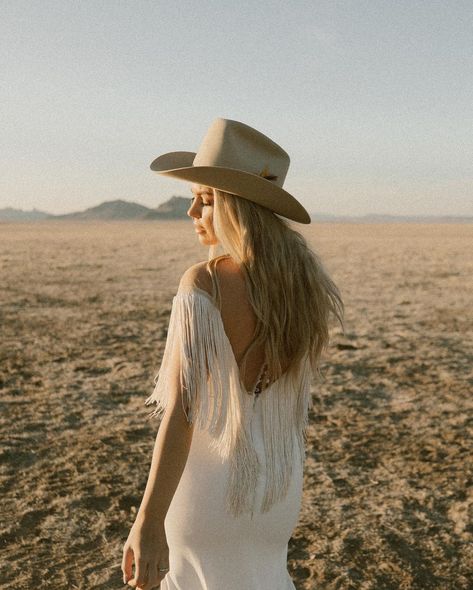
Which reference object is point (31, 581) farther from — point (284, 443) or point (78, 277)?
point (78, 277)

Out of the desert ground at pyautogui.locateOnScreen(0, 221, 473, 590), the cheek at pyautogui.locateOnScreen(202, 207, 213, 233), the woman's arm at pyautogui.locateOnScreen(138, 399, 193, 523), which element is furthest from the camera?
the desert ground at pyautogui.locateOnScreen(0, 221, 473, 590)

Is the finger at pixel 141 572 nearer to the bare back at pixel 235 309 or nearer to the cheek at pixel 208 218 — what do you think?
the bare back at pixel 235 309

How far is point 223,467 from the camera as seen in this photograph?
165 centimetres

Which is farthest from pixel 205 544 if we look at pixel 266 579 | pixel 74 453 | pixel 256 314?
pixel 74 453

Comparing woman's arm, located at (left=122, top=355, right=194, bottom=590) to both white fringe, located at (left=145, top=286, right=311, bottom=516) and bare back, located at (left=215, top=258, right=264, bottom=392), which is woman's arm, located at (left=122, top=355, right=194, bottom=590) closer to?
white fringe, located at (left=145, top=286, right=311, bottom=516)

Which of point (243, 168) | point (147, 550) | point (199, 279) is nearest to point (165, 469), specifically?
point (147, 550)

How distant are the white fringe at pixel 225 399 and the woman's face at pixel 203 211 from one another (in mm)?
198

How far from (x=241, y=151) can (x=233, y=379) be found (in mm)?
568

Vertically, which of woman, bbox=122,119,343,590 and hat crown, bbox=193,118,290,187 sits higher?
hat crown, bbox=193,118,290,187

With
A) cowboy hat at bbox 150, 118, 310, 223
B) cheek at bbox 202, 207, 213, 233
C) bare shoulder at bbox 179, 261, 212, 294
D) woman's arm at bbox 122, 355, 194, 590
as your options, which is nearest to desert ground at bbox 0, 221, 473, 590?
cowboy hat at bbox 150, 118, 310, 223

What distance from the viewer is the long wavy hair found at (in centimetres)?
157

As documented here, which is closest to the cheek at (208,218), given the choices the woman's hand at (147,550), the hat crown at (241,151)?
the hat crown at (241,151)

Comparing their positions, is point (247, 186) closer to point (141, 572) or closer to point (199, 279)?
point (199, 279)

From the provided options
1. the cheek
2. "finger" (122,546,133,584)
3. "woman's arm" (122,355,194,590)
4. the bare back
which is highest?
the cheek
